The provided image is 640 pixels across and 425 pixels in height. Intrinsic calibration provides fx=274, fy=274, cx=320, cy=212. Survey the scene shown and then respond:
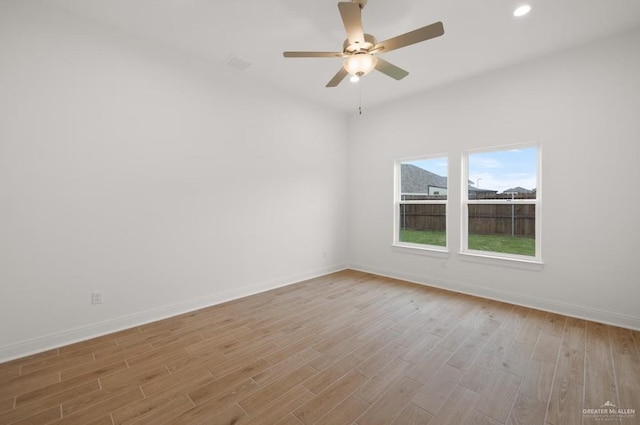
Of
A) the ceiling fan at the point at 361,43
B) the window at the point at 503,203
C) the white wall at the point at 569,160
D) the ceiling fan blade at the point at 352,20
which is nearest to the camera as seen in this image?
the ceiling fan blade at the point at 352,20

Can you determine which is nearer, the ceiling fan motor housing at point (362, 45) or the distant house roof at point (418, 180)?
the ceiling fan motor housing at point (362, 45)

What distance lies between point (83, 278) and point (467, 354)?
3.60m

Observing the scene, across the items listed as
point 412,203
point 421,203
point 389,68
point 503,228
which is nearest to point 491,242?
point 503,228

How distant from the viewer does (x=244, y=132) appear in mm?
3832

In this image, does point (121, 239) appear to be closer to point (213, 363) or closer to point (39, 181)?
point (39, 181)

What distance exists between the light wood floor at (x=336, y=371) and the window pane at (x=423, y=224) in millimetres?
1479

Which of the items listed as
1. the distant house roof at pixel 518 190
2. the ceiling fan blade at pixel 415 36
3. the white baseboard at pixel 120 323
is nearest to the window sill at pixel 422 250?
the distant house roof at pixel 518 190

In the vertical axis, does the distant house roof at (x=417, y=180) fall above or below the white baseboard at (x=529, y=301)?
above

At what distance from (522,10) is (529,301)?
3167mm

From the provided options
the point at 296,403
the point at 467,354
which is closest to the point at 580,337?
the point at 467,354

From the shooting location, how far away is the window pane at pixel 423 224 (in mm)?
4473

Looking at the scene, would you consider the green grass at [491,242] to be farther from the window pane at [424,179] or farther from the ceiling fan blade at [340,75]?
the ceiling fan blade at [340,75]

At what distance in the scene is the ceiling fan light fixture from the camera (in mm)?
2336

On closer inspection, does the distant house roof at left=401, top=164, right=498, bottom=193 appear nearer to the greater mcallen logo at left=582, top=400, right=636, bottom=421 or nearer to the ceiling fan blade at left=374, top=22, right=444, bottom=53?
the ceiling fan blade at left=374, top=22, right=444, bottom=53
